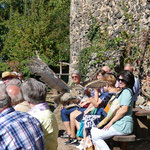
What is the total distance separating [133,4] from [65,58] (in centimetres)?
1268

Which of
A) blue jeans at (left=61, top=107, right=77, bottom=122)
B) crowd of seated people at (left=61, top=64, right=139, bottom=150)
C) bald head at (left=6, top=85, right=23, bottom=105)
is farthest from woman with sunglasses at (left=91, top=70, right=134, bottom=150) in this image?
blue jeans at (left=61, top=107, right=77, bottom=122)

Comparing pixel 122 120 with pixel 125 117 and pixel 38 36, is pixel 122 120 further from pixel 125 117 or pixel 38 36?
pixel 38 36

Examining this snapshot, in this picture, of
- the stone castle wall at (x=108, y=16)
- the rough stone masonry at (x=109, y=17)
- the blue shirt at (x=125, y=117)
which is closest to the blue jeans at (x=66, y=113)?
the blue shirt at (x=125, y=117)

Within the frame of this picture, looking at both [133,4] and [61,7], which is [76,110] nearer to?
[133,4]

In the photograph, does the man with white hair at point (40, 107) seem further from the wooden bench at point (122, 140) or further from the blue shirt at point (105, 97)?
the blue shirt at point (105, 97)

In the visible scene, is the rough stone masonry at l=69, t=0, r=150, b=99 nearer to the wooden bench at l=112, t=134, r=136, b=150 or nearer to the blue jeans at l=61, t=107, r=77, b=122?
the blue jeans at l=61, t=107, r=77, b=122

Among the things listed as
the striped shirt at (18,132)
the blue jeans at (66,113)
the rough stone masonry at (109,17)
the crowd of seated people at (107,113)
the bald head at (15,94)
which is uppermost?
the rough stone masonry at (109,17)

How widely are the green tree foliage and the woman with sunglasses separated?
1116 centimetres

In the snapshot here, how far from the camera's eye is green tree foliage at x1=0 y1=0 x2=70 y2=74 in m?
17.6

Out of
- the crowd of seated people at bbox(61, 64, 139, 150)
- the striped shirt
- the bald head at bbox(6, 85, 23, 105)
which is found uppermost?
the bald head at bbox(6, 85, 23, 105)

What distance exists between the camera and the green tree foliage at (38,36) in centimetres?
1759

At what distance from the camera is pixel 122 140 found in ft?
12.2

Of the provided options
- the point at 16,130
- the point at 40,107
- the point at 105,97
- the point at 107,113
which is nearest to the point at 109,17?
the point at 105,97

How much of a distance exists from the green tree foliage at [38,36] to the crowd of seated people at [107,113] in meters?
10.3
